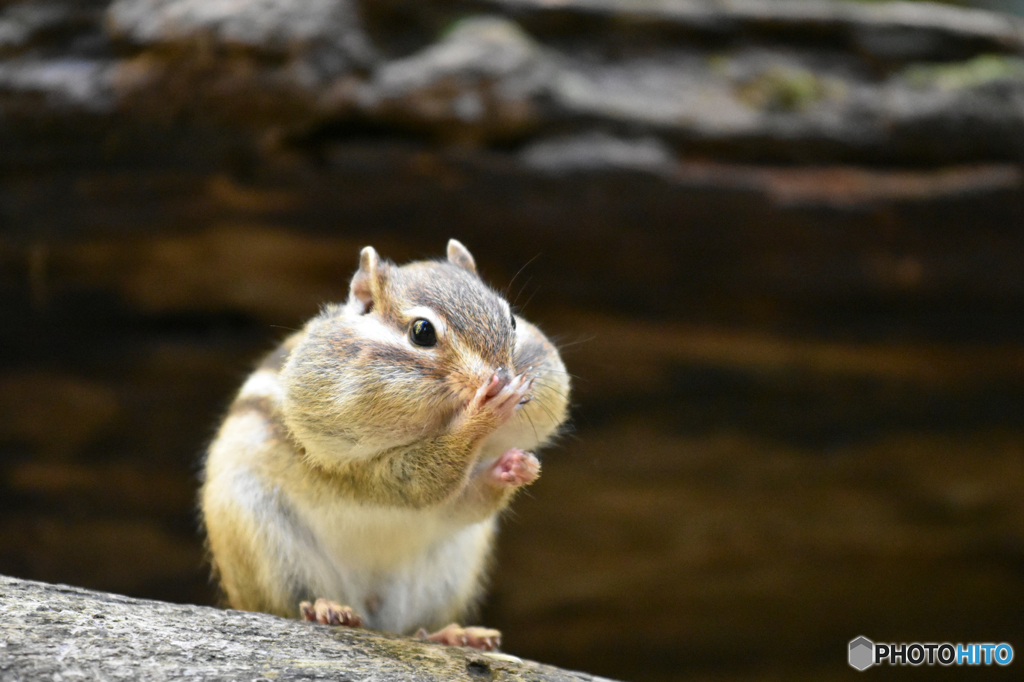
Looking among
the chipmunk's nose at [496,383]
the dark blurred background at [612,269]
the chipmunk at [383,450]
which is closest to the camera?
the chipmunk's nose at [496,383]

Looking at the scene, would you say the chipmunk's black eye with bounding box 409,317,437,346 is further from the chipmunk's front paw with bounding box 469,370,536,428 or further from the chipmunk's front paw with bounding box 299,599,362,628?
the chipmunk's front paw with bounding box 299,599,362,628

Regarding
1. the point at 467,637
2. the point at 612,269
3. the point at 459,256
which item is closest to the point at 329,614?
the point at 467,637

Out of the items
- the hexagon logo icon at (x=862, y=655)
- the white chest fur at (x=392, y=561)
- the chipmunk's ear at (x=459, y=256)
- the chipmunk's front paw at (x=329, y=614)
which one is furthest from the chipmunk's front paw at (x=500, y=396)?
the hexagon logo icon at (x=862, y=655)

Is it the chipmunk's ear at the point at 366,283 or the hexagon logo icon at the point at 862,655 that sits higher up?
the chipmunk's ear at the point at 366,283

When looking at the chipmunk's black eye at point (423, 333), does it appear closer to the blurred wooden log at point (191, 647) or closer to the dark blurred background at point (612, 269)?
the blurred wooden log at point (191, 647)

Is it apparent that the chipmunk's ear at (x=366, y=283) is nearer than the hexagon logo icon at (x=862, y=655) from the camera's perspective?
Yes

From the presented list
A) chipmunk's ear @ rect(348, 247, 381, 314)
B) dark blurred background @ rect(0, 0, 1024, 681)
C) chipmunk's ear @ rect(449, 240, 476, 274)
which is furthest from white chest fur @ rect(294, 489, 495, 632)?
dark blurred background @ rect(0, 0, 1024, 681)

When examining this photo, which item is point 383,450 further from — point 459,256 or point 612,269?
point 612,269
